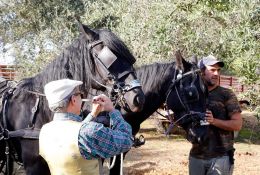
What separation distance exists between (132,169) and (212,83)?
4.40 meters

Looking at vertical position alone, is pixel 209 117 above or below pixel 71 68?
below

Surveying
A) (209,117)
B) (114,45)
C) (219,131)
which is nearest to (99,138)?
(114,45)

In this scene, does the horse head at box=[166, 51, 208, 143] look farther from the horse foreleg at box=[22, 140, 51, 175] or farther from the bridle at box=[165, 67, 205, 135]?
the horse foreleg at box=[22, 140, 51, 175]

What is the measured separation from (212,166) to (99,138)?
188 centimetres

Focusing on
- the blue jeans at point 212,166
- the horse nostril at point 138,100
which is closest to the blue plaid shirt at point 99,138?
the horse nostril at point 138,100

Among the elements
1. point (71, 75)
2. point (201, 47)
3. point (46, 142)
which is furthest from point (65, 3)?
point (46, 142)

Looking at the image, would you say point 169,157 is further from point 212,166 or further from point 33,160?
point 33,160

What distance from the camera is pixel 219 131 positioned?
151 inches

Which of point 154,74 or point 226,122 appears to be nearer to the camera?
point 226,122

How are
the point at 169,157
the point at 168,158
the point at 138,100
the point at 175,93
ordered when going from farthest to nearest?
1. the point at 169,157
2. the point at 168,158
3. the point at 175,93
4. the point at 138,100

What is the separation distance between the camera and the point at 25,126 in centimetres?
338

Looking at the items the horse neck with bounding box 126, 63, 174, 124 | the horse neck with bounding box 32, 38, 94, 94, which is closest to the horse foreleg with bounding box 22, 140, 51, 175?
the horse neck with bounding box 32, 38, 94, 94

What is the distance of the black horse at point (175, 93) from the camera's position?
4203 millimetres

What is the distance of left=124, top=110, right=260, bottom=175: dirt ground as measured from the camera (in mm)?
8086
